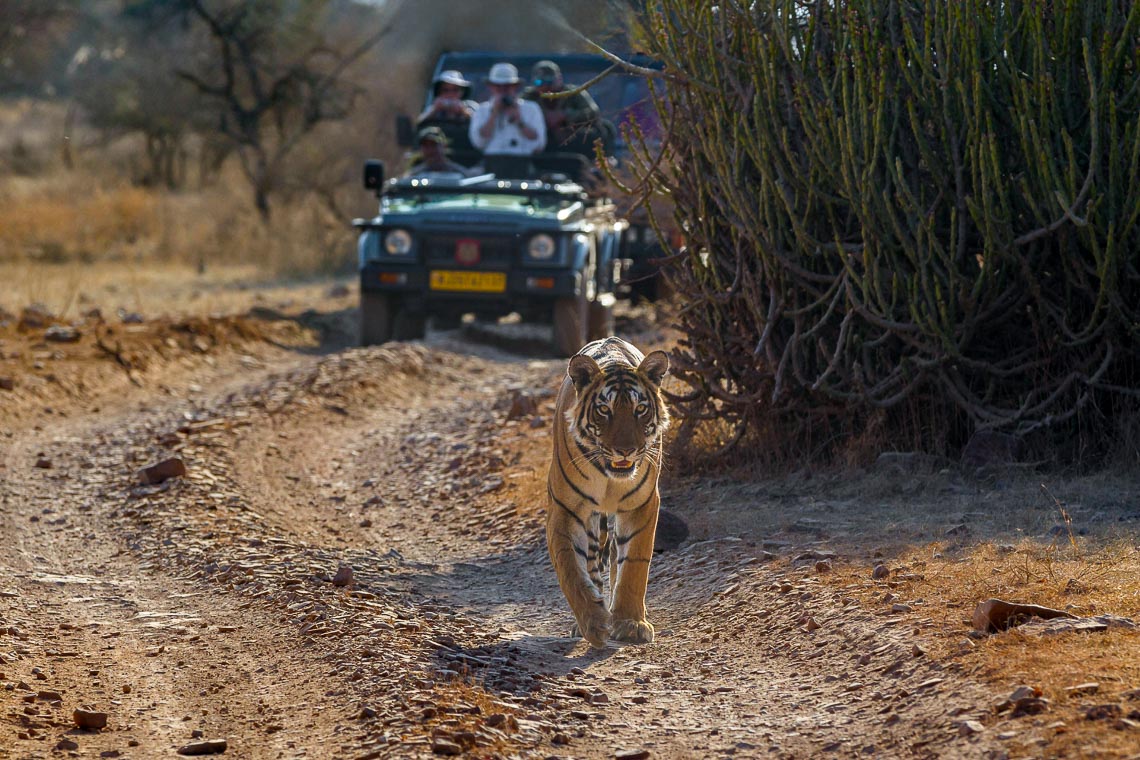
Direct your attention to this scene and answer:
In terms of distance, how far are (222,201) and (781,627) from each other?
77.4 ft

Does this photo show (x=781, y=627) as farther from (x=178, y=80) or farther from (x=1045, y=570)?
(x=178, y=80)

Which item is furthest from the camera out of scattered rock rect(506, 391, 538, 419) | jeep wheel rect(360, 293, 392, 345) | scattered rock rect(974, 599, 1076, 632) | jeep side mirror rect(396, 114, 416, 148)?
jeep side mirror rect(396, 114, 416, 148)

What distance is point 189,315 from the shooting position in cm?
1545

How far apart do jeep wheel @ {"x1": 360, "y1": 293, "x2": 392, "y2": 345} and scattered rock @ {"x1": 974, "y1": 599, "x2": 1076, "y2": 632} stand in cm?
906

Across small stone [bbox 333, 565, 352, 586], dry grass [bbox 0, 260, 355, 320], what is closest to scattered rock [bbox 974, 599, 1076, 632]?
small stone [bbox 333, 565, 352, 586]

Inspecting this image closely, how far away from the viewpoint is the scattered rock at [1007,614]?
4812 millimetres

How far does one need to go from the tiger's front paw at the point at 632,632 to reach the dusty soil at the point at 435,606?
0.22 feet

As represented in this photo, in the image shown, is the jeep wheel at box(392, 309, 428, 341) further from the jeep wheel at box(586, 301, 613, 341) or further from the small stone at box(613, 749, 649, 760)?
the small stone at box(613, 749, 649, 760)

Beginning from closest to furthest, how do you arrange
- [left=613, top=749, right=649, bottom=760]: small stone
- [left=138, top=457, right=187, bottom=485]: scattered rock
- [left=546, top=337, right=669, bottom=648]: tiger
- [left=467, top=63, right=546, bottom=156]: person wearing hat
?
[left=613, top=749, right=649, bottom=760]: small stone → [left=546, top=337, right=669, bottom=648]: tiger → [left=138, top=457, right=187, bottom=485]: scattered rock → [left=467, top=63, right=546, bottom=156]: person wearing hat

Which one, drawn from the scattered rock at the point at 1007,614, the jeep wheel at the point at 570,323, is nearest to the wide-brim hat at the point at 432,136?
the jeep wheel at the point at 570,323

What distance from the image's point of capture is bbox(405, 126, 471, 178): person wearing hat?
45.1 feet

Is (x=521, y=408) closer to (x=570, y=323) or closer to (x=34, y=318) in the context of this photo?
(x=570, y=323)

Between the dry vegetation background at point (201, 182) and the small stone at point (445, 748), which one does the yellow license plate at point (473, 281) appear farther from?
the small stone at point (445, 748)

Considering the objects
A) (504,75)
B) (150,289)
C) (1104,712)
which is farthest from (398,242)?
(1104,712)
